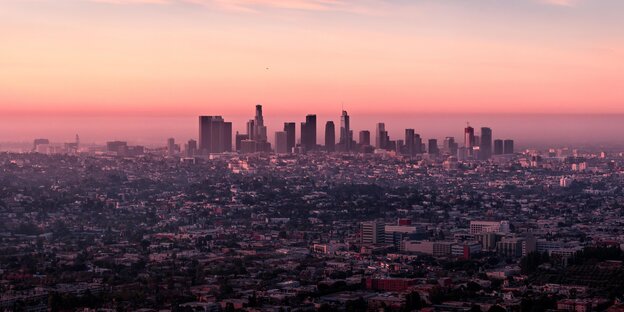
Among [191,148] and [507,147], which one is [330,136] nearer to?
[191,148]

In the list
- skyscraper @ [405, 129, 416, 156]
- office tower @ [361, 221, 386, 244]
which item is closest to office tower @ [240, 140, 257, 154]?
skyscraper @ [405, 129, 416, 156]

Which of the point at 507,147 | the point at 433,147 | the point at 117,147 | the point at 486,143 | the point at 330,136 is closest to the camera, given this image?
the point at 117,147

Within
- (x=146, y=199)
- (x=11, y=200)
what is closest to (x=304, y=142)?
(x=146, y=199)

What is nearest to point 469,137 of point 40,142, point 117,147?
point 117,147

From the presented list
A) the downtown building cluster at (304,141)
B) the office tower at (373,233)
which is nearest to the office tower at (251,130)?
the downtown building cluster at (304,141)

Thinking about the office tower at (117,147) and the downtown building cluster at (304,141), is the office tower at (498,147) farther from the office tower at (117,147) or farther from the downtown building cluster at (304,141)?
the office tower at (117,147)

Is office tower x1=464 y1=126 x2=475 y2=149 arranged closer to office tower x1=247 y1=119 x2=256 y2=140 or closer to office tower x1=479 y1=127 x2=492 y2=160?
office tower x1=479 y1=127 x2=492 y2=160
